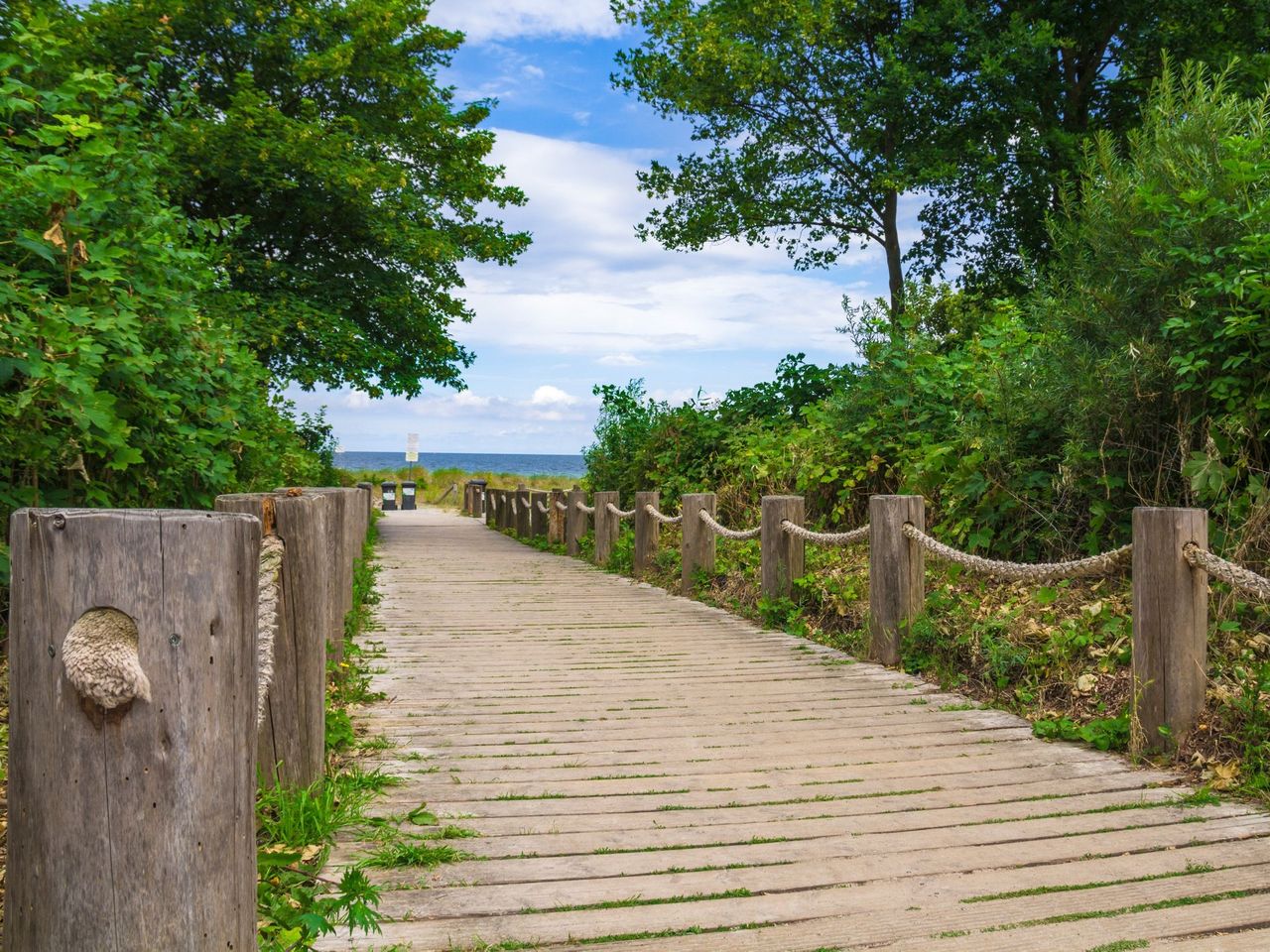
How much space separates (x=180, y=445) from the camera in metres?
5.71

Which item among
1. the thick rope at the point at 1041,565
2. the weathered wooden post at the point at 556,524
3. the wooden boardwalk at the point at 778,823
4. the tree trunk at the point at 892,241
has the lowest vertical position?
the wooden boardwalk at the point at 778,823

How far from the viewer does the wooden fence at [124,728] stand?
2.01 metres

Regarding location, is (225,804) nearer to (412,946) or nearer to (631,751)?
(412,946)

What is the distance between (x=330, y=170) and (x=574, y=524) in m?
7.51

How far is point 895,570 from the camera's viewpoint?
646cm

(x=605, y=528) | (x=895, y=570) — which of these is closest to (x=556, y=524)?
(x=605, y=528)

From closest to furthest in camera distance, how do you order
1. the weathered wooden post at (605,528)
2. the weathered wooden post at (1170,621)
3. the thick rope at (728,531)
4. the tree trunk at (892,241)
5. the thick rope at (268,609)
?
the thick rope at (268,609) → the weathered wooden post at (1170,621) → the thick rope at (728,531) → the weathered wooden post at (605,528) → the tree trunk at (892,241)

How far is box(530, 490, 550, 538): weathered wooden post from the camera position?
59.3 ft

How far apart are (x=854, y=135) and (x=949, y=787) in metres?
19.1

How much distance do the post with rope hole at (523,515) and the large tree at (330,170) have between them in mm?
3637

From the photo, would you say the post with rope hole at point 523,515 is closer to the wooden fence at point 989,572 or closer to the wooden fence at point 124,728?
the wooden fence at point 989,572

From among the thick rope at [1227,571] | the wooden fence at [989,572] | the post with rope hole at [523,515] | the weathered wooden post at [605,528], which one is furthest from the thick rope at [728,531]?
the post with rope hole at [523,515]

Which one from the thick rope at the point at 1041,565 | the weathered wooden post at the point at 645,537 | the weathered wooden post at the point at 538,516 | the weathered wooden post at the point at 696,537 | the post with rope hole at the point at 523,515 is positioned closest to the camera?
the thick rope at the point at 1041,565

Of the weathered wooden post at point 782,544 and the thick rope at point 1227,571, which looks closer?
the thick rope at point 1227,571
